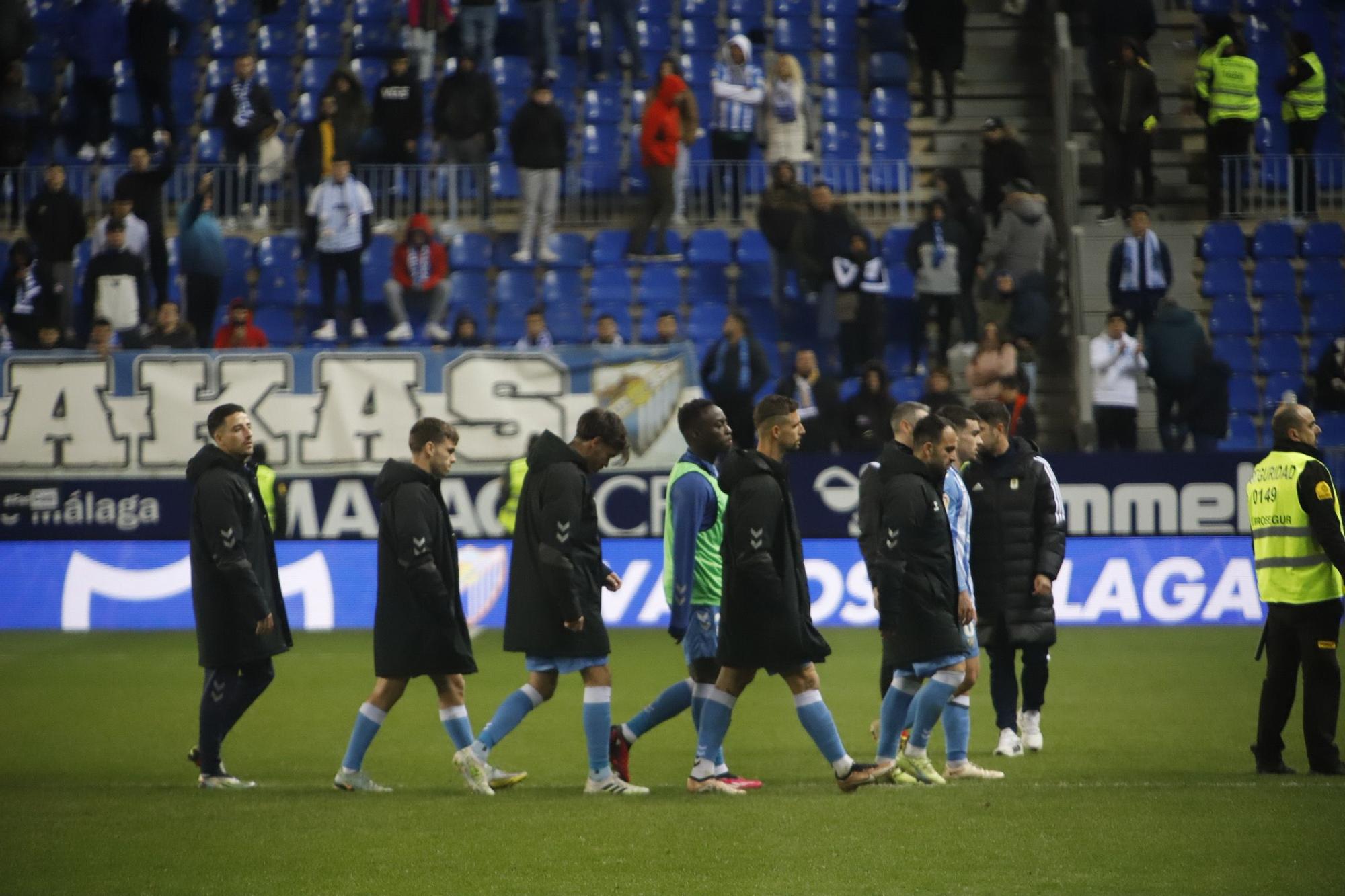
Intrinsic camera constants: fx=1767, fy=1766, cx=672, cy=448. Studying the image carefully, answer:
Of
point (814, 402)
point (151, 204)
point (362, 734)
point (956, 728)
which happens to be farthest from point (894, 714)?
point (151, 204)

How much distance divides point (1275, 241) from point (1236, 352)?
1.82 meters

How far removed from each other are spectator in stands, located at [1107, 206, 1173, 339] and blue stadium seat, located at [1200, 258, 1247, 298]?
6.65 ft

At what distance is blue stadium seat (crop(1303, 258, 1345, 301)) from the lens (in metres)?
21.5

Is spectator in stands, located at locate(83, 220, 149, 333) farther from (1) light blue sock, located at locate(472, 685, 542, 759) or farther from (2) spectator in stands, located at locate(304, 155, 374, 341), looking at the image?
(1) light blue sock, located at locate(472, 685, 542, 759)

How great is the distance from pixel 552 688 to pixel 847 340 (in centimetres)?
1091

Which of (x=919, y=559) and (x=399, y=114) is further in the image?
(x=399, y=114)

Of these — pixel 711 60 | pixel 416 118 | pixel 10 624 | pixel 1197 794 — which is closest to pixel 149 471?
pixel 10 624

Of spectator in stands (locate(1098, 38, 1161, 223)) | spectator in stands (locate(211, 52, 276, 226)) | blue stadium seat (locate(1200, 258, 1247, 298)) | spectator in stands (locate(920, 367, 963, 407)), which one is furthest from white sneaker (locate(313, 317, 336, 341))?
blue stadium seat (locate(1200, 258, 1247, 298))

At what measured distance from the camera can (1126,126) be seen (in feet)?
69.2

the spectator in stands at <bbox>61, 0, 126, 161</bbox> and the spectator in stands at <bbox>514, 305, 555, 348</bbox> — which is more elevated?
the spectator in stands at <bbox>61, 0, 126, 161</bbox>

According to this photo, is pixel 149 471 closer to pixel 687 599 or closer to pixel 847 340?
pixel 847 340

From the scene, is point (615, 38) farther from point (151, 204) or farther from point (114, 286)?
point (114, 286)

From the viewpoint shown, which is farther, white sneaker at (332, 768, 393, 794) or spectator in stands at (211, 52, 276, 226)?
spectator in stands at (211, 52, 276, 226)

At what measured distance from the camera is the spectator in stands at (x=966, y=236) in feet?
66.0
